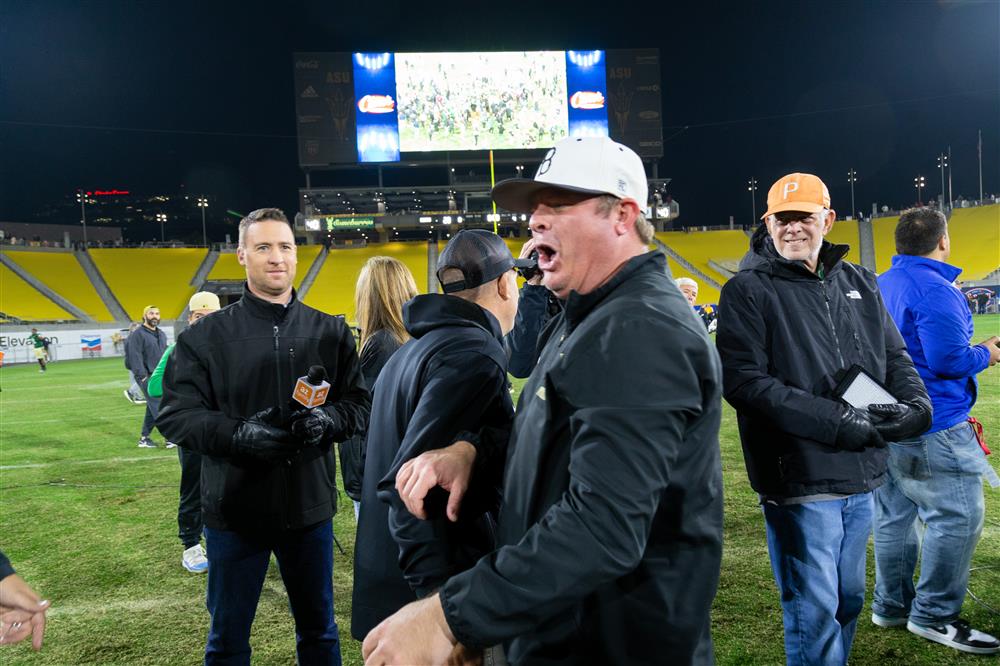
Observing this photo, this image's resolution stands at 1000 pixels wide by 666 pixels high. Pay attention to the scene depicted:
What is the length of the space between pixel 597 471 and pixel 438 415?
0.63 meters

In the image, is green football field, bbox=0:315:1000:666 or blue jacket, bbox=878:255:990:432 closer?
blue jacket, bbox=878:255:990:432

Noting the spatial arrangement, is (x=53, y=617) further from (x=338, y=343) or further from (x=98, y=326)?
(x=98, y=326)

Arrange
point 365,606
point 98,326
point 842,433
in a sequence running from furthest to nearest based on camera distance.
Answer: point 98,326
point 842,433
point 365,606

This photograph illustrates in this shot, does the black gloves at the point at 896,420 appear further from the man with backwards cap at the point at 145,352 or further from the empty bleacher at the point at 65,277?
the empty bleacher at the point at 65,277

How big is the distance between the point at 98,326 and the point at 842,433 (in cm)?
3952

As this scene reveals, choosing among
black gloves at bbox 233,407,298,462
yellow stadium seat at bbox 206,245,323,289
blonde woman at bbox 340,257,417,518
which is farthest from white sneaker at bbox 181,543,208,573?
yellow stadium seat at bbox 206,245,323,289

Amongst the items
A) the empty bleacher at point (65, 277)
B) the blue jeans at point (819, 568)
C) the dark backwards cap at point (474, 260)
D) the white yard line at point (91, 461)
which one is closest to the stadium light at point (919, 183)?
the empty bleacher at point (65, 277)

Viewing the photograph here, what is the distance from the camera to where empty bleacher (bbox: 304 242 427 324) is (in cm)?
4137

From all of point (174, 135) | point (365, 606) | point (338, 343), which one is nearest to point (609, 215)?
point (365, 606)

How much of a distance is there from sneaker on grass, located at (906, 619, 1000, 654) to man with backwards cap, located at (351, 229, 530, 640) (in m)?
2.98

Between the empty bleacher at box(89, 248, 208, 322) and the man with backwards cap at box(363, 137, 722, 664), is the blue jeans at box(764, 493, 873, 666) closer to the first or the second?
the man with backwards cap at box(363, 137, 722, 664)

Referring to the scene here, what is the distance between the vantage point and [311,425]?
2588 millimetres

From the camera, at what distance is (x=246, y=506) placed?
2703mm

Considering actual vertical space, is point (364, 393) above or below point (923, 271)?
below
